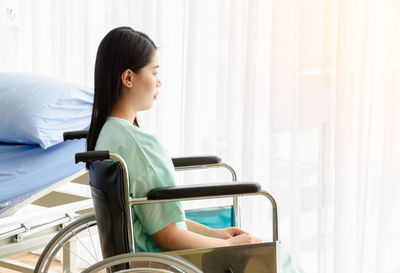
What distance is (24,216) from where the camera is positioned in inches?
69.6

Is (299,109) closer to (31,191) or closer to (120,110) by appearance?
(120,110)

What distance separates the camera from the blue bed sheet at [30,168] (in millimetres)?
1800

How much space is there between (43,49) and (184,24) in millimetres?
1035

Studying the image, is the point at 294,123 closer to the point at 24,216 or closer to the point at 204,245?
the point at 204,245

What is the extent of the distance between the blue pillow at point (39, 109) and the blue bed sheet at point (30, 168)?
0.14 feet

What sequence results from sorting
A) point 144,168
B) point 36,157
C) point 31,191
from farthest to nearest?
point 36,157 < point 31,191 < point 144,168

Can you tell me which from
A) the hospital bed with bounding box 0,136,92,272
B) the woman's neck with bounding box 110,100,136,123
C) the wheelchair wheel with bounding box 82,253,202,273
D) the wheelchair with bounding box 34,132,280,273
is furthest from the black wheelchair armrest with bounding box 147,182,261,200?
the hospital bed with bounding box 0,136,92,272

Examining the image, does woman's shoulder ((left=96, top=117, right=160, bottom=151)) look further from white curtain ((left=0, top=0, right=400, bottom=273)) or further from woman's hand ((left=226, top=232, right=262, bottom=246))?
white curtain ((left=0, top=0, right=400, bottom=273))

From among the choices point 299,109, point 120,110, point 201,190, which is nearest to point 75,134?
point 120,110

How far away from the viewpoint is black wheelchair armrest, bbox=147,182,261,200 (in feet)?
4.04

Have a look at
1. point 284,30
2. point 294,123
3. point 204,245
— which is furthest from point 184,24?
point 204,245

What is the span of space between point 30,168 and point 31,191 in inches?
8.0

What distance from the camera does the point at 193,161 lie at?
171 cm

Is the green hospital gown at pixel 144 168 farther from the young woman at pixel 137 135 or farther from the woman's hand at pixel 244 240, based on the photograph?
the woman's hand at pixel 244 240
